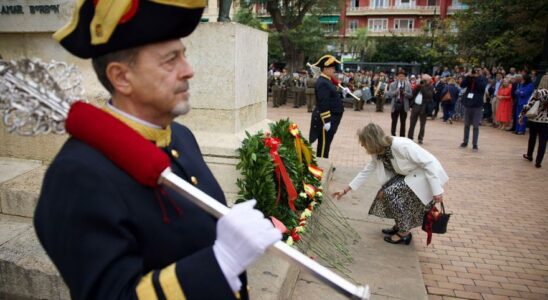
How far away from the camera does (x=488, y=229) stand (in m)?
5.49

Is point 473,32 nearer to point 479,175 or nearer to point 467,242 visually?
point 479,175

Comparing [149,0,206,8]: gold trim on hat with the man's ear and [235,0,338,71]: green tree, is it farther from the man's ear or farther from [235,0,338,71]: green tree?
[235,0,338,71]: green tree

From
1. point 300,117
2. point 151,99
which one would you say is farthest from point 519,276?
point 300,117

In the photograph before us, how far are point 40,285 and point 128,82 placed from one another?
77.2 inches

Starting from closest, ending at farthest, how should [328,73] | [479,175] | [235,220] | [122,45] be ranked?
1. [235,220]
2. [122,45]
3. [328,73]
4. [479,175]

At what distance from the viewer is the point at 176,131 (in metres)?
1.88

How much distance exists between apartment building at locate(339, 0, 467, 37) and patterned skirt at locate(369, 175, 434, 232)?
48.3m

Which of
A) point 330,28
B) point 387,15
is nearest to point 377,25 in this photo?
point 387,15

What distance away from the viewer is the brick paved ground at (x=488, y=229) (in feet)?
13.3

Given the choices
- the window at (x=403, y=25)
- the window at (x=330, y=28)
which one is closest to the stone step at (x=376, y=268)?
the window at (x=330, y=28)

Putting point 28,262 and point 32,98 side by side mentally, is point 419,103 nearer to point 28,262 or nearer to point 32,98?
point 28,262

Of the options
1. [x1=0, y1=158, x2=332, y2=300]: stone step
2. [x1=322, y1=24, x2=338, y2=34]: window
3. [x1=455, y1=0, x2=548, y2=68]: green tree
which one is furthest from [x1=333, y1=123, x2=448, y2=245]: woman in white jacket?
[x1=322, y1=24, x2=338, y2=34]: window

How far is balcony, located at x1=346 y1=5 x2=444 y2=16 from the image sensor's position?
50.0 meters

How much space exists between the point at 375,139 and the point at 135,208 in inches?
137
